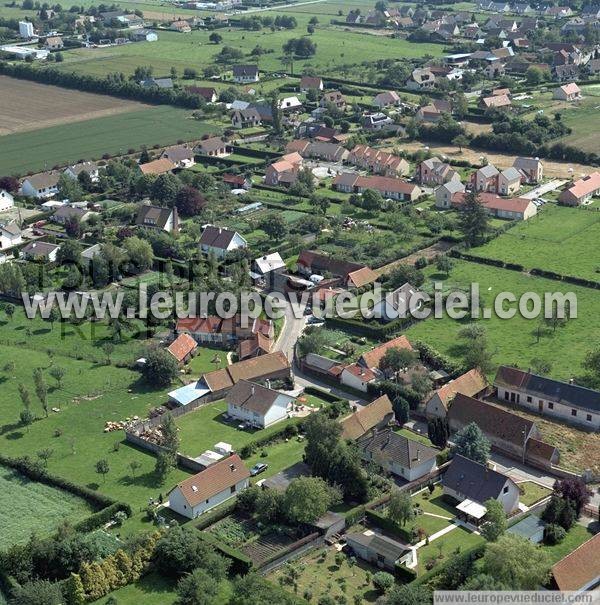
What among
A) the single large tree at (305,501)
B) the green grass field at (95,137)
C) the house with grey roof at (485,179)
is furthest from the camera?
the green grass field at (95,137)

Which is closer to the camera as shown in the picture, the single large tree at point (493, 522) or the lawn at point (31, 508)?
the single large tree at point (493, 522)

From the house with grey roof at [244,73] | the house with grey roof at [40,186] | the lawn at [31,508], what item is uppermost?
the house with grey roof at [244,73]

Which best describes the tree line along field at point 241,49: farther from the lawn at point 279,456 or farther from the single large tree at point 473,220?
the lawn at point 279,456

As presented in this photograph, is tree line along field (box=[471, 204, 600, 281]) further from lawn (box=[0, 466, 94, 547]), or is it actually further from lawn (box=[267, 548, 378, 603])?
lawn (box=[0, 466, 94, 547])

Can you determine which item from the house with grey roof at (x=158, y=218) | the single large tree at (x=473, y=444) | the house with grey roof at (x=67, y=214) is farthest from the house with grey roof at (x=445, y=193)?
the single large tree at (x=473, y=444)

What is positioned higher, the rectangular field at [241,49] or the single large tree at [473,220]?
the rectangular field at [241,49]

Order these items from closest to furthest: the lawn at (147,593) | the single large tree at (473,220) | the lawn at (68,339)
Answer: the lawn at (147,593), the lawn at (68,339), the single large tree at (473,220)

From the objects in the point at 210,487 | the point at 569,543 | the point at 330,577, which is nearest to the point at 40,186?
the point at 210,487
